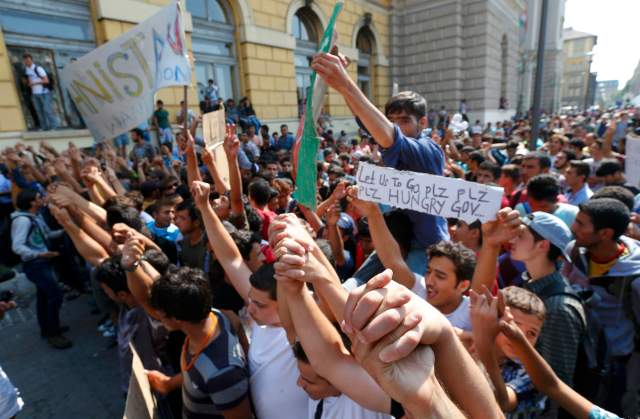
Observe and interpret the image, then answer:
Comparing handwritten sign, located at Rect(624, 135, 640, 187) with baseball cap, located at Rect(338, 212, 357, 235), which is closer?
baseball cap, located at Rect(338, 212, 357, 235)

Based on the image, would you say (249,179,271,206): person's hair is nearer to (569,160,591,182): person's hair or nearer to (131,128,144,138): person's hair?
(569,160,591,182): person's hair

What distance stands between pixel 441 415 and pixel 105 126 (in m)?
4.68

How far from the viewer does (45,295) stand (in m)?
3.71

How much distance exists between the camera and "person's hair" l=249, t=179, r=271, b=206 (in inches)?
138

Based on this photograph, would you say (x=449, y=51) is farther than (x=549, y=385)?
Yes

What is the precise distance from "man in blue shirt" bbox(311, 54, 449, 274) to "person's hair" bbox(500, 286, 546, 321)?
533 millimetres

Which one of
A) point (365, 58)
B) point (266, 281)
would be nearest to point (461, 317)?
point (266, 281)

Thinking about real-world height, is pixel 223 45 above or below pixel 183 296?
above

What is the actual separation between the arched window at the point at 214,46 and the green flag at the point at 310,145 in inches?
408

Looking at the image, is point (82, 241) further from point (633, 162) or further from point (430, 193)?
point (633, 162)

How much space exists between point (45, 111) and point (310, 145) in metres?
8.83

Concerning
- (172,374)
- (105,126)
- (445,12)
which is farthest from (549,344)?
(445,12)

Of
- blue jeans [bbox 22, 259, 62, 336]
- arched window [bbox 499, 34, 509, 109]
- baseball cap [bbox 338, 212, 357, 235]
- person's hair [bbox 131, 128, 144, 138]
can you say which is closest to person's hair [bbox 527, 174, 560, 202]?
baseball cap [bbox 338, 212, 357, 235]

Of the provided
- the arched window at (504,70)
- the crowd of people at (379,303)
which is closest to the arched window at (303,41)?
the crowd of people at (379,303)
